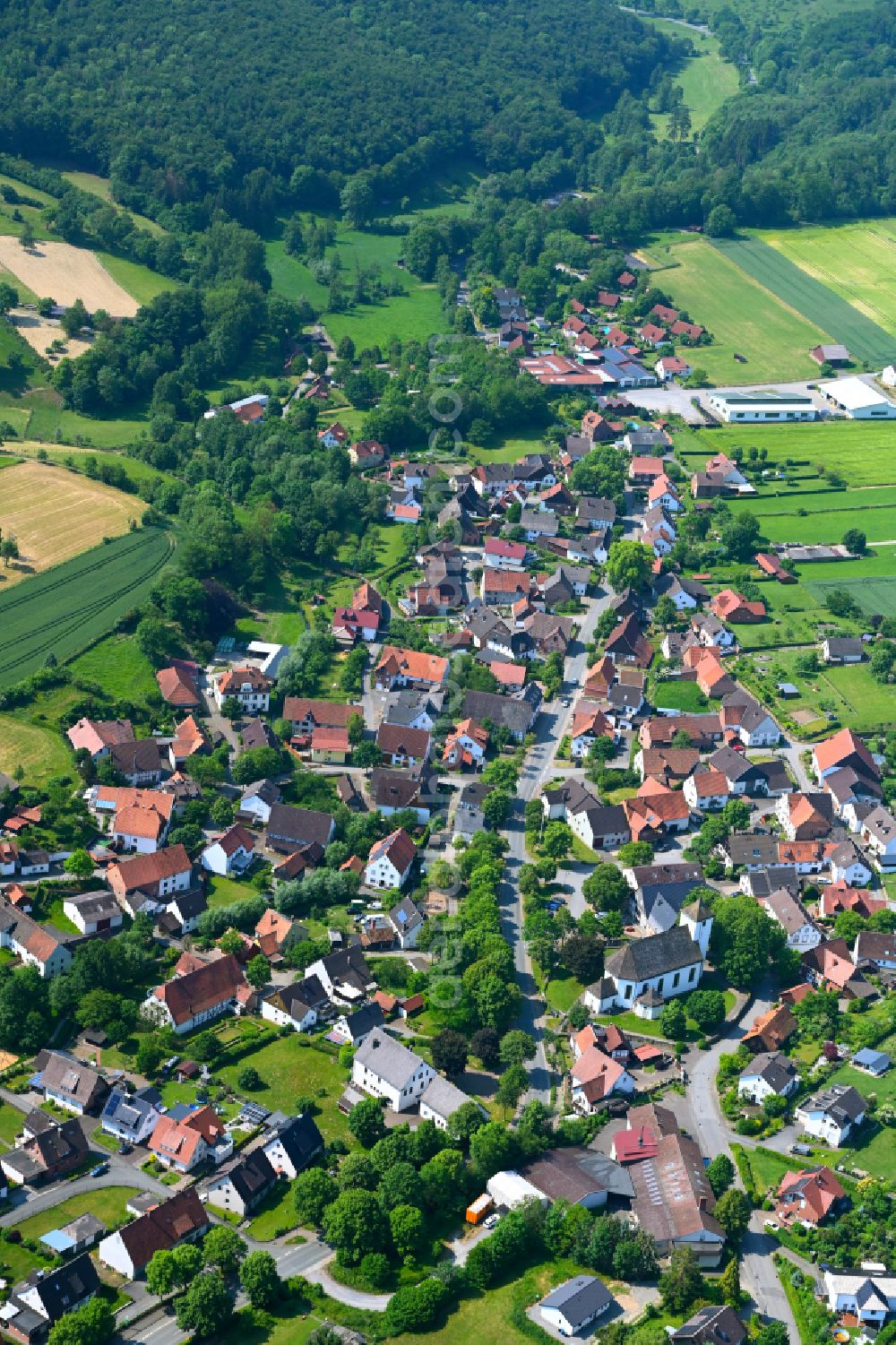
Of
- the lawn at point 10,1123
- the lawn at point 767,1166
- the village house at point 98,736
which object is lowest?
the lawn at point 767,1166

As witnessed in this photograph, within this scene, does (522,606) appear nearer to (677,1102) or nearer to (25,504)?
(25,504)

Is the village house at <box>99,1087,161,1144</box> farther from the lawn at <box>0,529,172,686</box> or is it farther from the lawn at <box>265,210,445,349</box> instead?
the lawn at <box>265,210,445,349</box>

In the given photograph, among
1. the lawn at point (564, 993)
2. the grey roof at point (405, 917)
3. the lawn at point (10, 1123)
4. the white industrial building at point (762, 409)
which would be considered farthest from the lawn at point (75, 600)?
the white industrial building at point (762, 409)

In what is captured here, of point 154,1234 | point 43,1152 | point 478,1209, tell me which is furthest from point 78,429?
point 478,1209

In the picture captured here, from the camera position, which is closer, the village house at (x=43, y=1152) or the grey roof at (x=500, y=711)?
the village house at (x=43, y=1152)

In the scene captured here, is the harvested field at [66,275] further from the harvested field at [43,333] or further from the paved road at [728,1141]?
the paved road at [728,1141]
